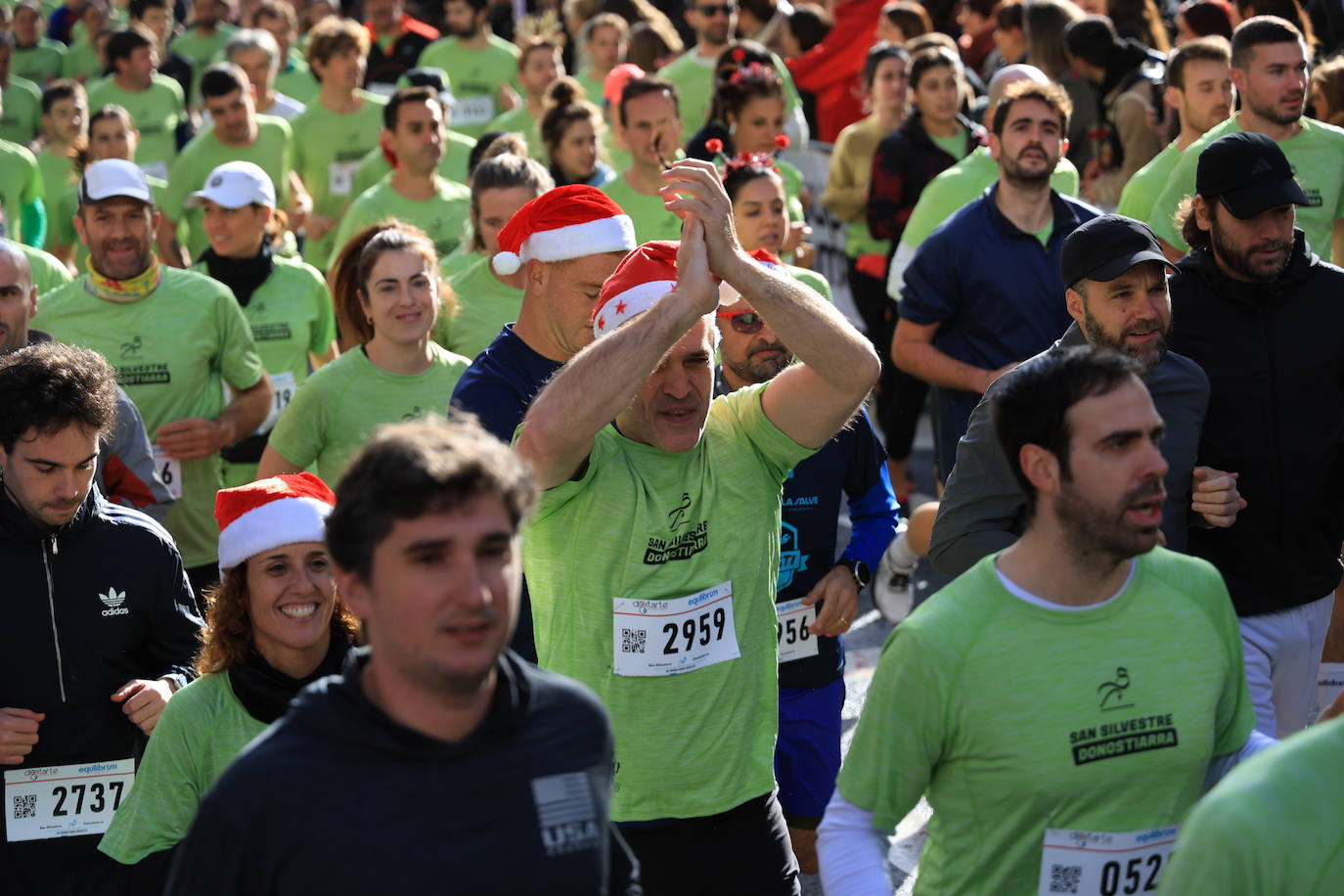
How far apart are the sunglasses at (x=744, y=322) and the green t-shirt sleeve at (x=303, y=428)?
5.16 ft

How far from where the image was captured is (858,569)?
17.7 feet

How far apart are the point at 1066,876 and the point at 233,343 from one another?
4748 millimetres

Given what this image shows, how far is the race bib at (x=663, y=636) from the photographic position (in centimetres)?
403

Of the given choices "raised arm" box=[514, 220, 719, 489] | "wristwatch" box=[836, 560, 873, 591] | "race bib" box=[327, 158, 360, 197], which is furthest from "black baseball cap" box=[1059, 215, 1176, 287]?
"race bib" box=[327, 158, 360, 197]

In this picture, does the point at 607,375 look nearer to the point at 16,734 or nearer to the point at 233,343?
the point at 16,734

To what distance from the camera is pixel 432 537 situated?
2.69m

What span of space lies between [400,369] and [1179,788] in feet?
12.3

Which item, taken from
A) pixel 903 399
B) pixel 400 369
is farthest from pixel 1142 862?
pixel 903 399

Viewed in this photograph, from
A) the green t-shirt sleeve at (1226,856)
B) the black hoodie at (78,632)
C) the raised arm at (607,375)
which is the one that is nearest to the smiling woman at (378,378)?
the black hoodie at (78,632)

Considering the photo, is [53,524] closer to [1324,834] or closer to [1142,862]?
[1142,862]

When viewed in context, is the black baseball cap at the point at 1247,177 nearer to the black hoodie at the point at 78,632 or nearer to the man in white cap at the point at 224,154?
the black hoodie at the point at 78,632

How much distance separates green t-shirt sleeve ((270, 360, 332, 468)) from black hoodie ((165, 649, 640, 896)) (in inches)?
140

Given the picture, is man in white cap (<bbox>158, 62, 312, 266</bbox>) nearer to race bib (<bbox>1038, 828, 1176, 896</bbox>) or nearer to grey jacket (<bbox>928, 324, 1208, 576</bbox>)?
grey jacket (<bbox>928, 324, 1208, 576</bbox>)

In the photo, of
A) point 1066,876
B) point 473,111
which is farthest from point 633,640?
point 473,111
